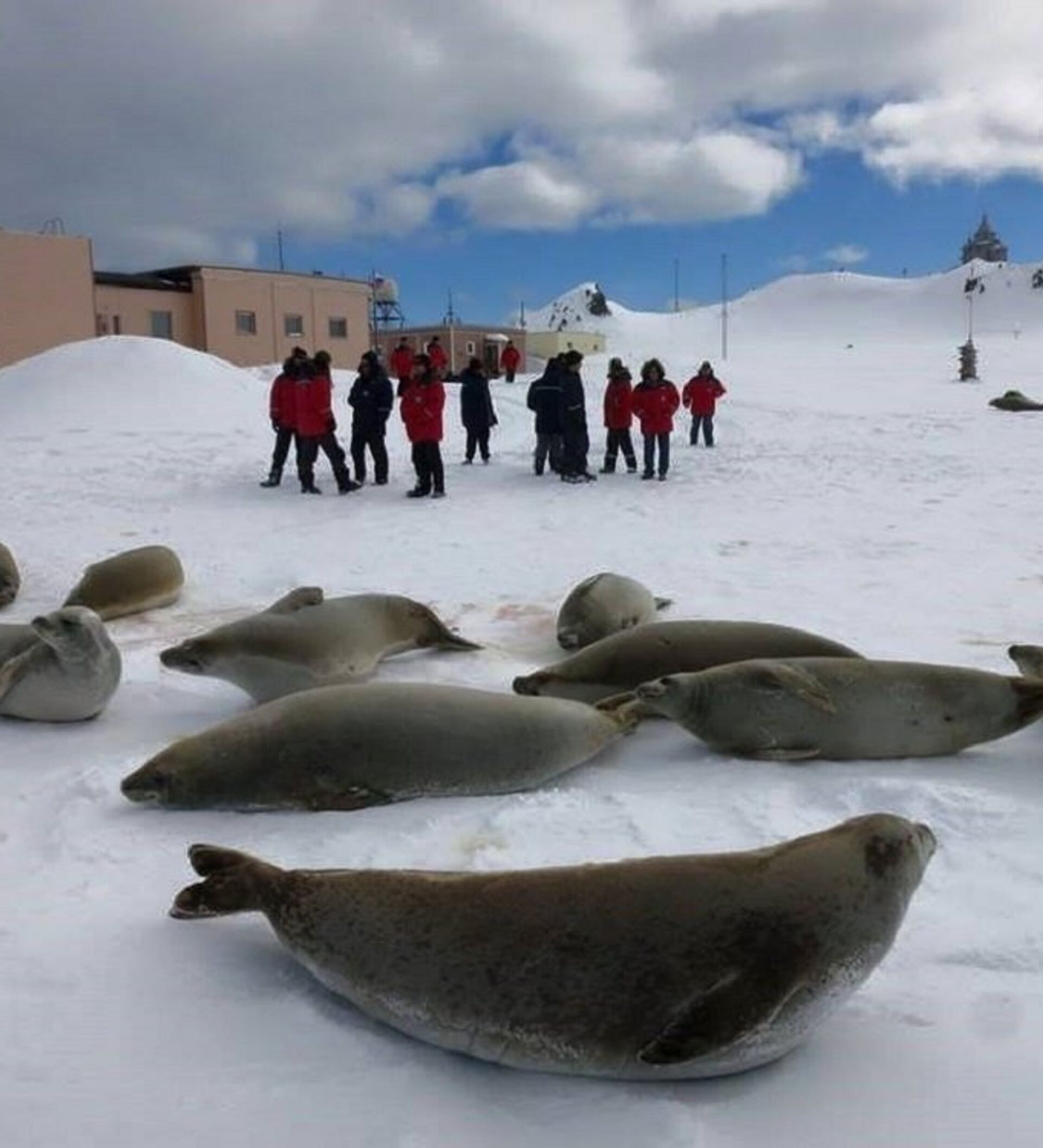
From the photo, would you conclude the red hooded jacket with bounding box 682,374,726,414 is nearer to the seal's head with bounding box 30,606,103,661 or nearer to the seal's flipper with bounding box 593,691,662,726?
the seal's flipper with bounding box 593,691,662,726

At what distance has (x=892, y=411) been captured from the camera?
18188 millimetres

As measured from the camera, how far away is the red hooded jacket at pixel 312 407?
31.7ft

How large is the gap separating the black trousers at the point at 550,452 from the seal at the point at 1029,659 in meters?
7.12

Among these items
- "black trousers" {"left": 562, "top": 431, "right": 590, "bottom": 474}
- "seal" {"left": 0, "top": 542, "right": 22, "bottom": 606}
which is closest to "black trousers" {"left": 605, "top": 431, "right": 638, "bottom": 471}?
"black trousers" {"left": 562, "top": 431, "right": 590, "bottom": 474}

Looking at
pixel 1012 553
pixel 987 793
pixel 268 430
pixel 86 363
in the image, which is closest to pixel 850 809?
pixel 987 793

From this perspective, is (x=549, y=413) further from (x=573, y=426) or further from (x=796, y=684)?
(x=796, y=684)

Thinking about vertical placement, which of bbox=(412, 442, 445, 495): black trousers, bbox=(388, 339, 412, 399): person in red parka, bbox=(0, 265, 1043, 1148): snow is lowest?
bbox=(0, 265, 1043, 1148): snow

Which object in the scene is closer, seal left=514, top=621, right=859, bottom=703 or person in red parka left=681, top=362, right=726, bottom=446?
seal left=514, top=621, right=859, bottom=703

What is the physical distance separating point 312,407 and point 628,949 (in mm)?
8340

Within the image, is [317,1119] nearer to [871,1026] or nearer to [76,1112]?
[76,1112]

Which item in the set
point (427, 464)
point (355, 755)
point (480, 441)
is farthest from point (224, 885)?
point (480, 441)

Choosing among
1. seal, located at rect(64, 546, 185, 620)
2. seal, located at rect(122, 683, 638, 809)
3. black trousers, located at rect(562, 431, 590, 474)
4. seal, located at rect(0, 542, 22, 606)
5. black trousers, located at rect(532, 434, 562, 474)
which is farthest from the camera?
black trousers, located at rect(532, 434, 562, 474)

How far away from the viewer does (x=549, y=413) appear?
10820 mm

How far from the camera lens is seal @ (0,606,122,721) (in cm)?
376
